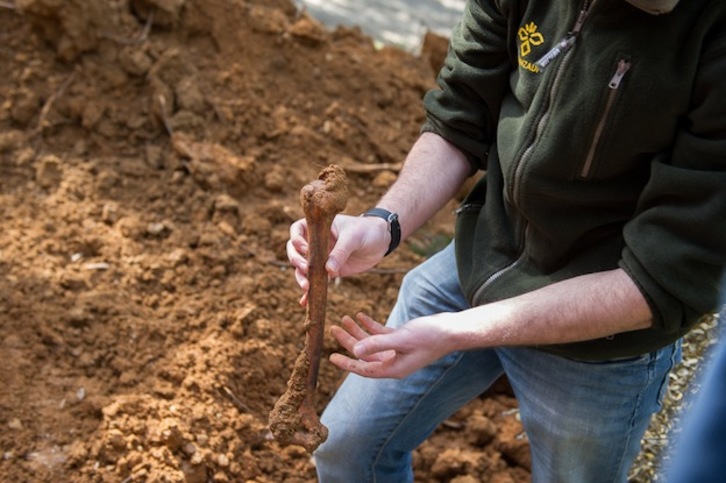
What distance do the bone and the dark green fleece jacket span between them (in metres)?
0.45

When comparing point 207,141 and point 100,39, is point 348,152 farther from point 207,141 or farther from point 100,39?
point 100,39

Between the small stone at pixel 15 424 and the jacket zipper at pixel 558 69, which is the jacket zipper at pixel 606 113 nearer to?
the jacket zipper at pixel 558 69

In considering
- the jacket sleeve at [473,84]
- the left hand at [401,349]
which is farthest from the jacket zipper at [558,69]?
the left hand at [401,349]

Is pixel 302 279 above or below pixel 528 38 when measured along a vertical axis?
below

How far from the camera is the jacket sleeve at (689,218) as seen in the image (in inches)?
78.7

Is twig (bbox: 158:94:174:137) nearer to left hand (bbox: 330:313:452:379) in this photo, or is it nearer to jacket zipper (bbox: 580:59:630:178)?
left hand (bbox: 330:313:452:379)

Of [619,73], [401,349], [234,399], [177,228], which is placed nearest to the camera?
[619,73]

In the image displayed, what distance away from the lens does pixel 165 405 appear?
3102mm

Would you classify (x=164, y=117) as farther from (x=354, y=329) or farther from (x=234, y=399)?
(x=354, y=329)

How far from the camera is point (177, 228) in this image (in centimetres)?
384

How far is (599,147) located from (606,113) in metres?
0.08

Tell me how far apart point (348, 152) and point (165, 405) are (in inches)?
67.2

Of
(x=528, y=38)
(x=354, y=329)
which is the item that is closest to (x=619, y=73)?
(x=528, y=38)

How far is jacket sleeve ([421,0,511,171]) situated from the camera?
2504mm
